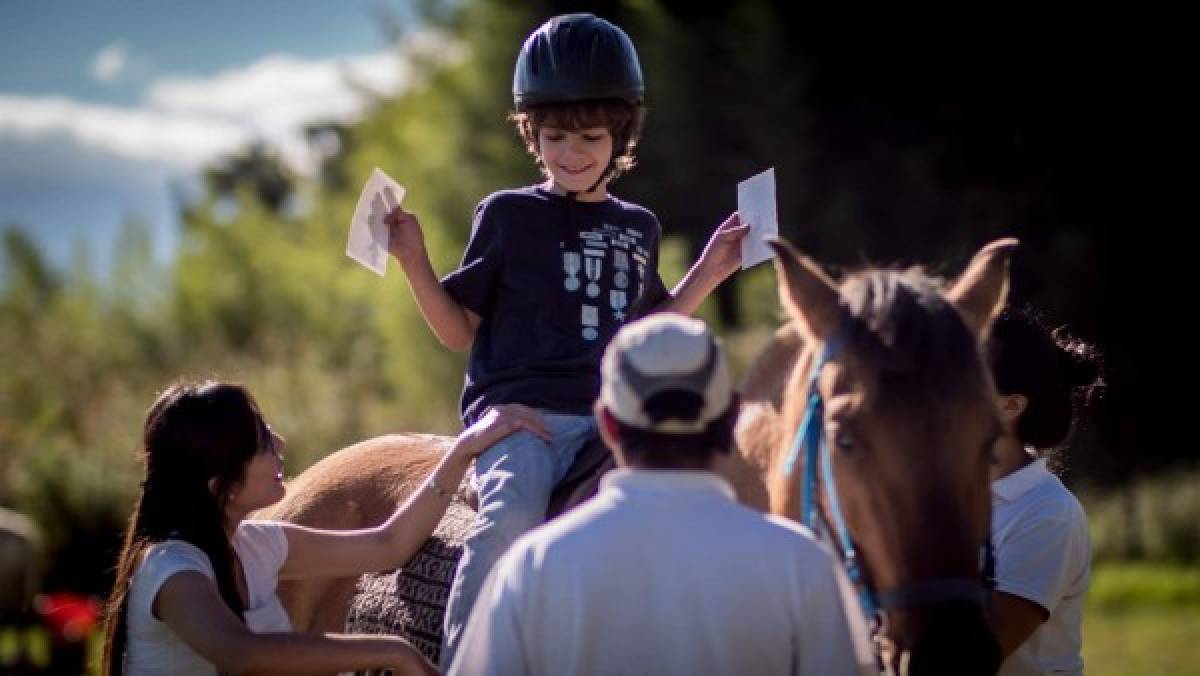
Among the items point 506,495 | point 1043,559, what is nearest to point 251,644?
point 506,495

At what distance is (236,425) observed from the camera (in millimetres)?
4098

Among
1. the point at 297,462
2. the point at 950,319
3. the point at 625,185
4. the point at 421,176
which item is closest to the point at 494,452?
the point at 950,319

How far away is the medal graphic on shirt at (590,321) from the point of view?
432 cm

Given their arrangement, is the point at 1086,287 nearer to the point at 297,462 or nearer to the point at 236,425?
the point at 297,462

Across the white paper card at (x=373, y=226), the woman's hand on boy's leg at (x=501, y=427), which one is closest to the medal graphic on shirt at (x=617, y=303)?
the woman's hand on boy's leg at (x=501, y=427)

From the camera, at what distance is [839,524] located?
10.6 ft

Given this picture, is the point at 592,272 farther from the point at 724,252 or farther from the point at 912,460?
the point at 912,460

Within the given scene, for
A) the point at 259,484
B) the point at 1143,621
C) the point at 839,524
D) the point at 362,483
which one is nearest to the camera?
the point at 839,524

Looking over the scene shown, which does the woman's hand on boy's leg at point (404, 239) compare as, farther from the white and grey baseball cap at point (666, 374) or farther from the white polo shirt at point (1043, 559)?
the white polo shirt at point (1043, 559)

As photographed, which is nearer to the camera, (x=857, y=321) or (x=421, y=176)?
(x=857, y=321)

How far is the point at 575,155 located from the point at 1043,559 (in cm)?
182

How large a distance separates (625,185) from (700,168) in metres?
1.22

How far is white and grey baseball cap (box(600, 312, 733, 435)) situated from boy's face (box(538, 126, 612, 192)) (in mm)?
1560

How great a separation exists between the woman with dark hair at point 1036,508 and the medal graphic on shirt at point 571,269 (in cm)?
123
